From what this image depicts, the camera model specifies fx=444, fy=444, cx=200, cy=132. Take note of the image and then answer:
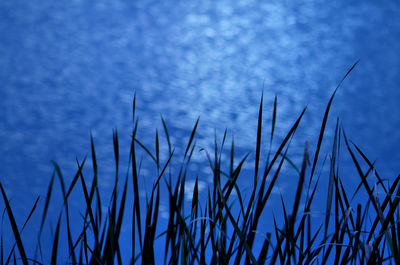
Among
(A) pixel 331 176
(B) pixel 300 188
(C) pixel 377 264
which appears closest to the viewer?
(B) pixel 300 188

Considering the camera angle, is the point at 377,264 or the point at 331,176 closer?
the point at 331,176

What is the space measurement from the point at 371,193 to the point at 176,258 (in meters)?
0.29

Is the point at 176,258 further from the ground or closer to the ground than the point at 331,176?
closer to the ground

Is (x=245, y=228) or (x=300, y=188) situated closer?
(x=300, y=188)

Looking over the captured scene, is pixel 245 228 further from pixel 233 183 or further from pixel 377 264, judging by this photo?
pixel 377 264

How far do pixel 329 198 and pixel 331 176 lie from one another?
27mm

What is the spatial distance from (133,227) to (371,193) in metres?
0.34

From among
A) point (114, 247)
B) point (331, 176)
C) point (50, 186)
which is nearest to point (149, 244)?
point (114, 247)

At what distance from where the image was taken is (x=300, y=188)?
Result: 42 centimetres

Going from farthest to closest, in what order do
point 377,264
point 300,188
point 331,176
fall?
point 377,264
point 331,176
point 300,188

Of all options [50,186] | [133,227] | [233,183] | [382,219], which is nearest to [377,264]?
[382,219]

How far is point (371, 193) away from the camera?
599 millimetres

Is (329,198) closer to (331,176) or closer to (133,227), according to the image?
(331,176)

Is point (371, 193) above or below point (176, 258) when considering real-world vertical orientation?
above
